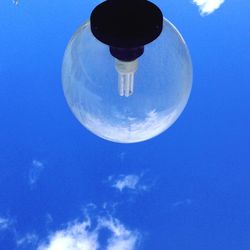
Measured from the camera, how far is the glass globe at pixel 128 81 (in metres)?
1.53

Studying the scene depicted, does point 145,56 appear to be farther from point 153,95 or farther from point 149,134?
point 149,134

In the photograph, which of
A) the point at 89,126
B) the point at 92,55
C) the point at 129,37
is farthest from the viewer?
the point at 89,126

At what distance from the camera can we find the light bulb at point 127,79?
4.99ft

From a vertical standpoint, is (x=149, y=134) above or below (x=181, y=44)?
below

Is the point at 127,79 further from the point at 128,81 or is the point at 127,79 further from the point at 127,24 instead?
the point at 127,24

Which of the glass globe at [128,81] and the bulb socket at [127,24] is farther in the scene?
the glass globe at [128,81]

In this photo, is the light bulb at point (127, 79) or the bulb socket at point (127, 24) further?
the light bulb at point (127, 79)

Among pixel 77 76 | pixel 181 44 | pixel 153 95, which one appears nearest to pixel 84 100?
pixel 77 76

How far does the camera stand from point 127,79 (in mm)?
1521

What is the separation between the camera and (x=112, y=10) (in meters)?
1.45

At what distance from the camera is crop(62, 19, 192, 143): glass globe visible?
153 centimetres

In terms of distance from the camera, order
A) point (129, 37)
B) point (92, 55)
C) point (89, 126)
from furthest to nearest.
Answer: point (89, 126), point (92, 55), point (129, 37)

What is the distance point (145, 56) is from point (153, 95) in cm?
12

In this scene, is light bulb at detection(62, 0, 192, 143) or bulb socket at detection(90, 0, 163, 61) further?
light bulb at detection(62, 0, 192, 143)
